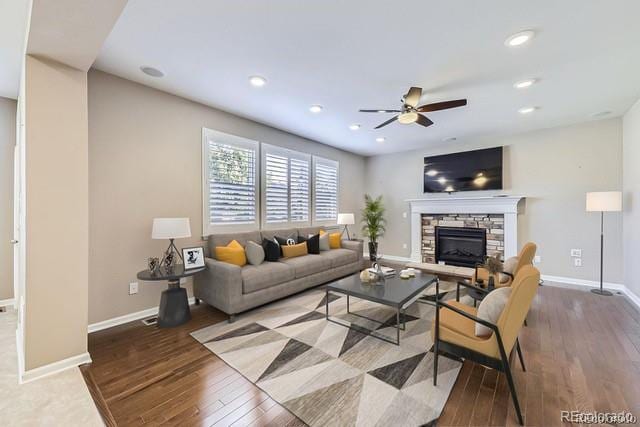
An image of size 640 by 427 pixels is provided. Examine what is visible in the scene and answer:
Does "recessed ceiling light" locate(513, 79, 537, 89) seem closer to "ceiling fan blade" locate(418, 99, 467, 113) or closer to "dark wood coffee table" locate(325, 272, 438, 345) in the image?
"ceiling fan blade" locate(418, 99, 467, 113)

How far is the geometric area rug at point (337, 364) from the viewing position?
1.75 metres

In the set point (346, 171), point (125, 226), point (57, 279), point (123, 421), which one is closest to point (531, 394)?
point (123, 421)

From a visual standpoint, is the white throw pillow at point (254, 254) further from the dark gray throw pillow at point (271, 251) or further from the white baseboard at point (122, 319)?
the white baseboard at point (122, 319)

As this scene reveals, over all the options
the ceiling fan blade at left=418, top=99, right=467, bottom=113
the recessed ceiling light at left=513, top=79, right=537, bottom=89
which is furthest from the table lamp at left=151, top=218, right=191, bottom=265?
the recessed ceiling light at left=513, top=79, right=537, bottom=89

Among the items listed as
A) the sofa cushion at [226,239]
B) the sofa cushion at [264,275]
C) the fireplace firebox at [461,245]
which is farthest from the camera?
the fireplace firebox at [461,245]

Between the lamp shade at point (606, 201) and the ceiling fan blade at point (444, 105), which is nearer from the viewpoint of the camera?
the ceiling fan blade at point (444, 105)

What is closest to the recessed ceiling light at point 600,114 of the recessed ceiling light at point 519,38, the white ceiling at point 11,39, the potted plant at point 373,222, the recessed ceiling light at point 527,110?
the recessed ceiling light at point 527,110

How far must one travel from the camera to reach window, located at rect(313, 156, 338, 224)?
19.3ft

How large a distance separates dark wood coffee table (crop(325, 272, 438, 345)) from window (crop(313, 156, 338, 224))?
270 cm

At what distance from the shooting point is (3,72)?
2.91 meters

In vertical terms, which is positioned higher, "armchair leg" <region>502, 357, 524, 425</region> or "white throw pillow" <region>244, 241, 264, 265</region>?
"white throw pillow" <region>244, 241, 264, 265</region>

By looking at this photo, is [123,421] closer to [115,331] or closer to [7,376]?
[7,376]

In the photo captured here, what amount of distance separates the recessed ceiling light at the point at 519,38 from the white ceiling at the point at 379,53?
0.05 meters

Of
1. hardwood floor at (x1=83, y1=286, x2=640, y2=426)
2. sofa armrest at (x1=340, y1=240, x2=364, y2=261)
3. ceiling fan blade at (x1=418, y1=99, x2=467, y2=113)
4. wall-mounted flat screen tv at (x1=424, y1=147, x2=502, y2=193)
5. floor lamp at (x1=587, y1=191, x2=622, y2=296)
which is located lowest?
hardwood floor at (x1=83, y1=286, x2=640, y2=426)
